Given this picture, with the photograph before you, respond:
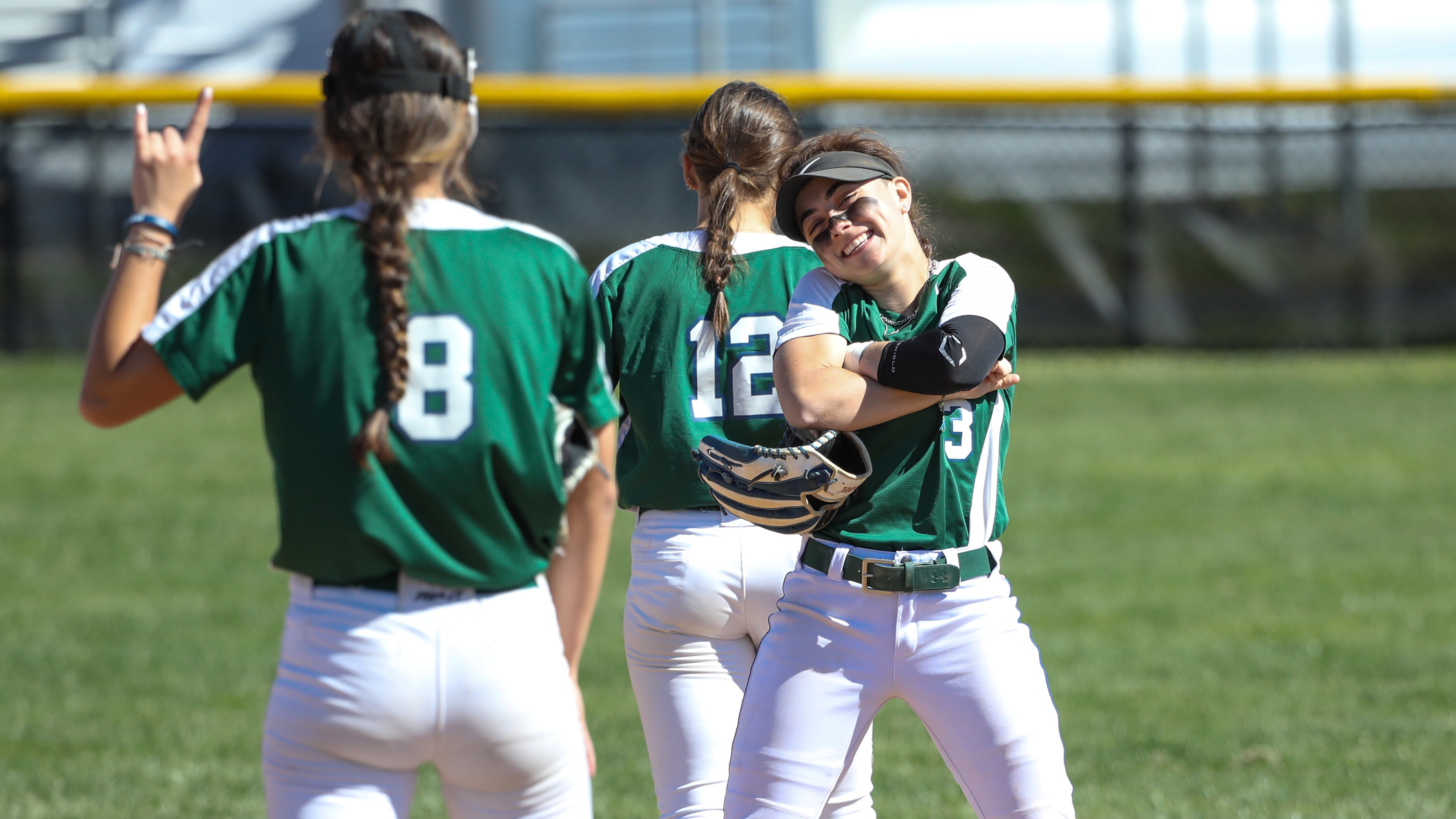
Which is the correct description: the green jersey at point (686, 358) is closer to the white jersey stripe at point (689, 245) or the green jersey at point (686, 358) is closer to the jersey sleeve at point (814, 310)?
the white jersey stripe at point (689, 245)

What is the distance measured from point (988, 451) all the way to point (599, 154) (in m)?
9.88

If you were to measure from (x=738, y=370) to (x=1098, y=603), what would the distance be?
4406mm

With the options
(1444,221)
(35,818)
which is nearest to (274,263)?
(35,818)

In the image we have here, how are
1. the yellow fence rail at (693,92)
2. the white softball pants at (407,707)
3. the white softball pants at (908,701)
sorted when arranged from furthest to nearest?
1. the yellow fence rail at (693,92)
2. the white softball pants at (908,701)
3. the white softball pants at (407,707)

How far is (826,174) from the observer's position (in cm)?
277

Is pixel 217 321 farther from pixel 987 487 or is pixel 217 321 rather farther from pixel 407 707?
pixel 987 487

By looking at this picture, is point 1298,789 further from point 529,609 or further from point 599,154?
point 599,154

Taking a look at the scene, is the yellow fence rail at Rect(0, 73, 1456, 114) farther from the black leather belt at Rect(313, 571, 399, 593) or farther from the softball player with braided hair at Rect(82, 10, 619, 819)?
the black leather belt at Rect(313, 571, 399, 593)

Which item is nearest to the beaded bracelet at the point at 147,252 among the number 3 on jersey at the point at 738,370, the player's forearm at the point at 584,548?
the player's forearm at the point at 584,548

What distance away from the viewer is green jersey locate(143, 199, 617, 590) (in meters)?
2.20

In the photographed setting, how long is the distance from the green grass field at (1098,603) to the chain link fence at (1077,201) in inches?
23.5

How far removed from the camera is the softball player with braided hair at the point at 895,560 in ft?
8.77

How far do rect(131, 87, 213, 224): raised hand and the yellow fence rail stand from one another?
982 centimetres

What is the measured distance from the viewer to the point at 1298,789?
454 centimetres
